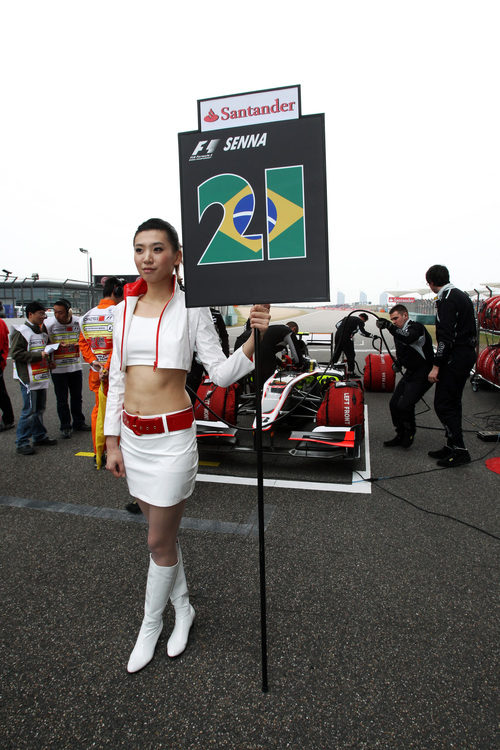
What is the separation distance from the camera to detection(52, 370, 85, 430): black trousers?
581 cm

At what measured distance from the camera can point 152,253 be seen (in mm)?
1852

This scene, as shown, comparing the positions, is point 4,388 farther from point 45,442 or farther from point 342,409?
point 342,409

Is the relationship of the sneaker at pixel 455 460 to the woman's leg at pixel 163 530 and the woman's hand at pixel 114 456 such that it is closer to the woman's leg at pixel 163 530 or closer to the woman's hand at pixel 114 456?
the woman's leg at pixel 163 530

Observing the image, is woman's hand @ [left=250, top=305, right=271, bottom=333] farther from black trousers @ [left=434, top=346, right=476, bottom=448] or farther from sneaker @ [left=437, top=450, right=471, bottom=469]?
sneaker @ [left=437, top=450, right=471, bottom=469]

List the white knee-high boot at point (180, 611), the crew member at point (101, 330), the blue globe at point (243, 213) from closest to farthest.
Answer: the blue globe at point (243, 213) → the white knee-high boot at point (180, 611) → the crew member at point (101, 330)

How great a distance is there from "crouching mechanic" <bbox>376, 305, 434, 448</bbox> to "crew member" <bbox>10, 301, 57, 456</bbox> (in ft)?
14.3

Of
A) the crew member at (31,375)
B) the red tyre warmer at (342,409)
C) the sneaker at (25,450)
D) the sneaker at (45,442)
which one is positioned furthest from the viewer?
the sneaker at (45,442)

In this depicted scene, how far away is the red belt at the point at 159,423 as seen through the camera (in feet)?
6.06

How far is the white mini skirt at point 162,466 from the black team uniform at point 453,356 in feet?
11.9

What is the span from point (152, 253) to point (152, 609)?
165cm

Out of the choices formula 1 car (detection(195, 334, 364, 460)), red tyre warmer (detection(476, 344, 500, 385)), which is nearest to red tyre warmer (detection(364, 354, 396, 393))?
red tyre warmer (detection(476, 344, 500, 385))

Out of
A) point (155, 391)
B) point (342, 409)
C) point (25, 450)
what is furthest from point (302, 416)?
point (155, 391)

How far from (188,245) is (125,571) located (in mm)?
2096

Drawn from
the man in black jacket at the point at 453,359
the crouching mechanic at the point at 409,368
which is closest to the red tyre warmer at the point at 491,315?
the crouching mechanic at the point at 409,368
